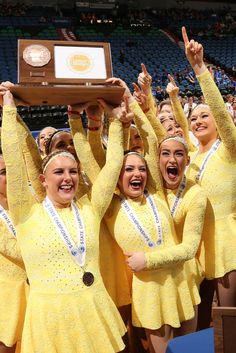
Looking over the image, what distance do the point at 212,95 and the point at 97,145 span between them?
24.4 inches

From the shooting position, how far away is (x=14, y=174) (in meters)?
1.71

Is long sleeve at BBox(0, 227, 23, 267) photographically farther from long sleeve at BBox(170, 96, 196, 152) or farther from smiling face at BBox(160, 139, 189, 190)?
long sleeve at BBox(170, 96, 196, 152)

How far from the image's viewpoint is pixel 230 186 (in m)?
2.18

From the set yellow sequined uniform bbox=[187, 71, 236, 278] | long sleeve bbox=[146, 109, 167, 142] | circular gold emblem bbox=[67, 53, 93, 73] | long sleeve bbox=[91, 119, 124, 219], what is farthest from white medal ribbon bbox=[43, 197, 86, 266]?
long sleeve bbox=[146, 109, 167, 142]

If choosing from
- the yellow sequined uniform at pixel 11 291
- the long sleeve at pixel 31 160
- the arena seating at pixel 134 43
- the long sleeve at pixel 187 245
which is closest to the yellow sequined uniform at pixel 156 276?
the long sleeve at pixel 187 245

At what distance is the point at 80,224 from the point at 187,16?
18.2 meters

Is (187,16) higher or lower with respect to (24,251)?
higher

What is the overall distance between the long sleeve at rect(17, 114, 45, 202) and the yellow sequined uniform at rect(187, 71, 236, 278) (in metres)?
0.83

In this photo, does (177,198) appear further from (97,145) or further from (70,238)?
(70,238)

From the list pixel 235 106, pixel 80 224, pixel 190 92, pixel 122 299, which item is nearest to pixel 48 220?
pixel 80 224

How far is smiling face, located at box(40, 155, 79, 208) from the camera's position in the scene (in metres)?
1.74

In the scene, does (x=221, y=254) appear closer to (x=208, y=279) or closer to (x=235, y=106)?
(x=208, y=279)

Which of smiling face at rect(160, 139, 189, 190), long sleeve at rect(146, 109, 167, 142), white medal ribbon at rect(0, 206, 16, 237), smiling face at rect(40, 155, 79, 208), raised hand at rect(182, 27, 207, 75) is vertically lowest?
white medal ribbon at rect(0, 206, 16, 237)

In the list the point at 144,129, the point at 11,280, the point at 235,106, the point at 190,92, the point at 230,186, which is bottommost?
the point at 11,280
